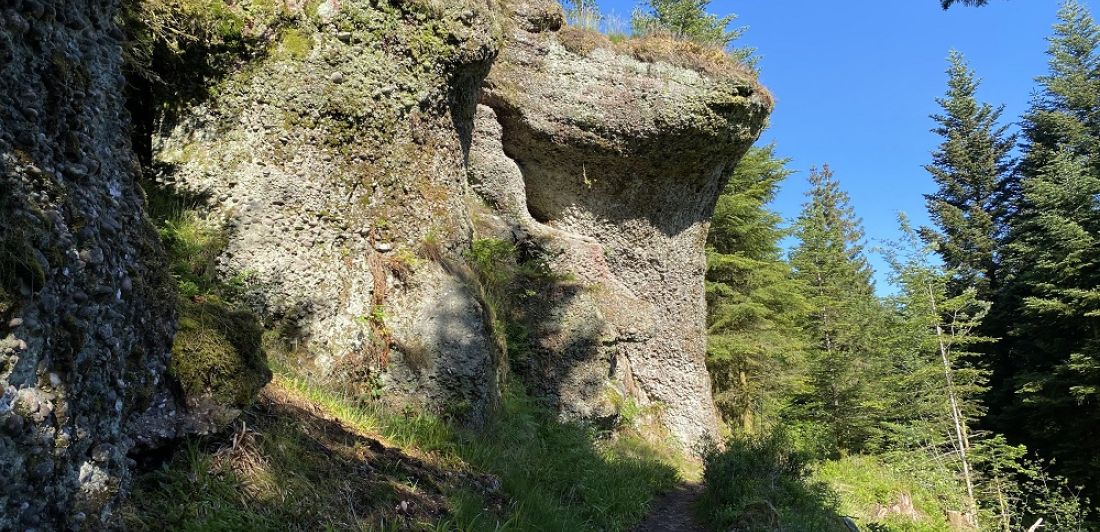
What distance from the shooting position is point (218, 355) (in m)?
3.15

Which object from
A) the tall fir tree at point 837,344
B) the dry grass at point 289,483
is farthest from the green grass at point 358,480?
the tall fir tree at point 837,344

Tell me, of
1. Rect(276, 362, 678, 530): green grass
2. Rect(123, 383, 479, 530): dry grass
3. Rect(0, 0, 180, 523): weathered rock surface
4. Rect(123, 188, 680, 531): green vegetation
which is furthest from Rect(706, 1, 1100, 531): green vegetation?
Rect(0, 0, 180, 523): weathered rock surface

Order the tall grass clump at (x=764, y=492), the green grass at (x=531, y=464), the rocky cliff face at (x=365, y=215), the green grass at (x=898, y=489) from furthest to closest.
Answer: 1. the green grass at (x=898, y=489)
2. the tall grass clump at (x=764, y=492)
3. the green grass at (x=531, y=464)
4. the rocky cliff face at (x=365, y=215)

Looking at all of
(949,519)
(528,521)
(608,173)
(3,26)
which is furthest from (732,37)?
(3,26)

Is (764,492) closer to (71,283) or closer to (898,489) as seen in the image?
(71,283)

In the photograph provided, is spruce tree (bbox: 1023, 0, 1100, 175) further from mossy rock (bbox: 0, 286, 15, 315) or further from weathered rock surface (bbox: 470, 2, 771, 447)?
mossy rock (bbox: 0, 286, 15, 315)

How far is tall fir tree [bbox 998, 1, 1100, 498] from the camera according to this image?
17625 mm

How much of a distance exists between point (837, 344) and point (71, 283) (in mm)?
21115

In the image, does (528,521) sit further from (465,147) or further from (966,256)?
(966,256)

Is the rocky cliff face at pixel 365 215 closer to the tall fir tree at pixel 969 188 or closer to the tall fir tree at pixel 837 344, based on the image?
the tall fir tree at pixel 837 344

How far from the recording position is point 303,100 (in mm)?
6121

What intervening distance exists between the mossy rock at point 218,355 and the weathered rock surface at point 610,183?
7066 mm

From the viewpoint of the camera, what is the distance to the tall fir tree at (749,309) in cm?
1625

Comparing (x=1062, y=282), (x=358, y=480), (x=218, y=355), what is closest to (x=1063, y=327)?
(x=1062, y=282)
